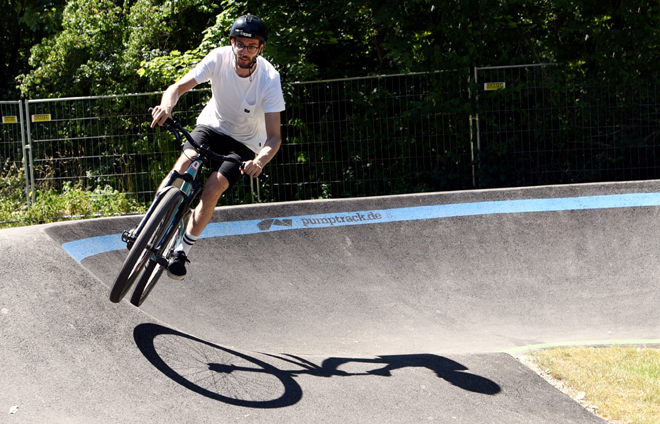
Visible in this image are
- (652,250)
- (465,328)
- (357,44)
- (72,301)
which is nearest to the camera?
(72,301)

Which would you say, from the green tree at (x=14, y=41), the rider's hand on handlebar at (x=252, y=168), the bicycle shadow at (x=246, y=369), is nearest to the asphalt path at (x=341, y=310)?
the bicycle shadow at (x=246, y=369)

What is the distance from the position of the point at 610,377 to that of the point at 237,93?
3169mm

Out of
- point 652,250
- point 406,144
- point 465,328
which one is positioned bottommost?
point 465,328

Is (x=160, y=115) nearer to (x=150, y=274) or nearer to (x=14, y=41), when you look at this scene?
(x=150, y=274)

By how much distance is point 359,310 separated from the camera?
5570 millimetres

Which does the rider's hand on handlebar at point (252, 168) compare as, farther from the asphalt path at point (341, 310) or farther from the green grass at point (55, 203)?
the green grass at point (55, 203)

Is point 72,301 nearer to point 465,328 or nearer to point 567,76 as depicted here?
point 465,328

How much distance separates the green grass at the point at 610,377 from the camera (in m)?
3.60

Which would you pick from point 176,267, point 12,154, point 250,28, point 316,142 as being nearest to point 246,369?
point 176,267

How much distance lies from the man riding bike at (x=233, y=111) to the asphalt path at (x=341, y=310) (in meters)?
0.81

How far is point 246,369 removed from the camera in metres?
3.75

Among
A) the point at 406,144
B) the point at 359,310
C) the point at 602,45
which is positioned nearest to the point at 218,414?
the point at 359,310

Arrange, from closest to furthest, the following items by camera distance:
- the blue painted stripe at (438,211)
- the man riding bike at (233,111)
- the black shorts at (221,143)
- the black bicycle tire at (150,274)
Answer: the black bicycle tire at (150,274)
the man riding bike at (233,111)
the black shorts at (221,143)
the blue painted stripe at (438,211)

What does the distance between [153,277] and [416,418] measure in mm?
2042
